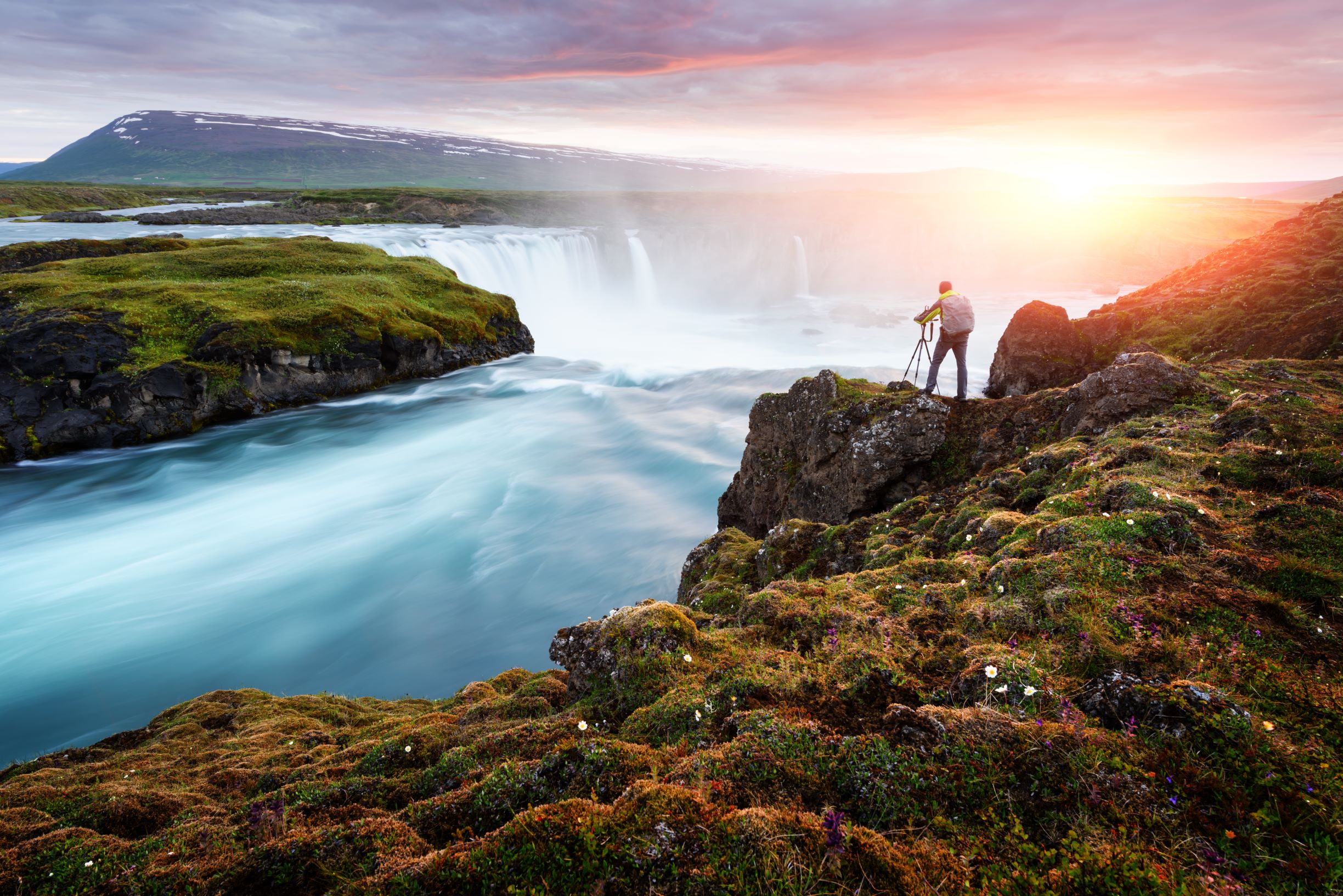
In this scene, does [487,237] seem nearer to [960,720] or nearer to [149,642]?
[149,642]

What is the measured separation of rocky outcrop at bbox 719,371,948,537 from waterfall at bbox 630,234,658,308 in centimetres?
6396

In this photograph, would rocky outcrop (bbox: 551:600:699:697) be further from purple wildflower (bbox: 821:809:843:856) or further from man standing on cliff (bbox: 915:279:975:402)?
man standing on cliff (bbox: 915:279:975:402)

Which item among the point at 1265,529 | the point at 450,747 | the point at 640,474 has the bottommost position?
the point at 640,474

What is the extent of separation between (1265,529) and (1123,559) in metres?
1.52

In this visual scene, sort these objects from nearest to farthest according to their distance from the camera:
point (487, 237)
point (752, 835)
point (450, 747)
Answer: point (752, 835)
point (450, 747)
point (487, 237)

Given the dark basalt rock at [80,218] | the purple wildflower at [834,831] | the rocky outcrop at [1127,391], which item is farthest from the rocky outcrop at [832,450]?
the dark basalt rock at [80,218]

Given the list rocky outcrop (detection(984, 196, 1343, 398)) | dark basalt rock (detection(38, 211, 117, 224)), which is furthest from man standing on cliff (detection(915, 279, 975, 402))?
dark basalt rock (detection(38, 211, 117, 224))

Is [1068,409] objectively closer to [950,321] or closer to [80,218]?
[950,321]

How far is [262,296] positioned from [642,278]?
53.1 metres

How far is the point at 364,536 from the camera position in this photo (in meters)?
21.1

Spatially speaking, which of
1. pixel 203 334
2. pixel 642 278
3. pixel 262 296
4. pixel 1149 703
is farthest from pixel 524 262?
pixel 1149 703

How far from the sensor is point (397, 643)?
1642cm

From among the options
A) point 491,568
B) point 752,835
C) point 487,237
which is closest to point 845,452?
point 752,835

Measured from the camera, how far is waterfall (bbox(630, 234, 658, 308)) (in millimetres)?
78625
